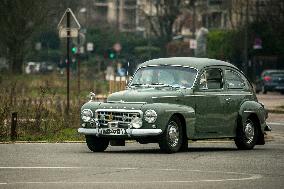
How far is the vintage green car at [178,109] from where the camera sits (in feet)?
76.5

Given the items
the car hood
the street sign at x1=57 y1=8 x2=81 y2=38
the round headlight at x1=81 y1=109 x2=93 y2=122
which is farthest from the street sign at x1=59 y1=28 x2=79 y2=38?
the round headlight at x1=81 y1=109 x2=93 y2=122

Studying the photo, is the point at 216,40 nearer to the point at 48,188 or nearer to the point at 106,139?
the point at 106,139

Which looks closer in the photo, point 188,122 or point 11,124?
point 188,122

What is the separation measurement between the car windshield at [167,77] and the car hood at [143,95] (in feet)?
1.28

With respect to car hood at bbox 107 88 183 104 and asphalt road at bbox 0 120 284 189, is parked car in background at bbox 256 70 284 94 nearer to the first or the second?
asphalt road at bbox 0 120 284 189

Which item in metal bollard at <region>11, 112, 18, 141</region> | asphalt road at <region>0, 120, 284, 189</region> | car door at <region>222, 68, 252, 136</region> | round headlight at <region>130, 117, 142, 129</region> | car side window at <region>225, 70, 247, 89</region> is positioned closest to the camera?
asphalt road at <region>0, 120, 284, 189</region>

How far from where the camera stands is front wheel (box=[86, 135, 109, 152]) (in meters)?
24.2

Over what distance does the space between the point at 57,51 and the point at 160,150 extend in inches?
4366

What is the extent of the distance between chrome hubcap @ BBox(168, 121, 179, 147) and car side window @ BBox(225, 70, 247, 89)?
2.45 metres

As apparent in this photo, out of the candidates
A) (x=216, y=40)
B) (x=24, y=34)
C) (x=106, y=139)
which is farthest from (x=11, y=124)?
(x=216, y=40)

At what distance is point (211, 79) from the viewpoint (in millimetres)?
25453

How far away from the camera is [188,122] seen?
24.1m

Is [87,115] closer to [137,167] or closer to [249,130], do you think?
[249,130]

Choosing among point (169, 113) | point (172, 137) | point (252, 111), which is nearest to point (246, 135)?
point (252, 111)
